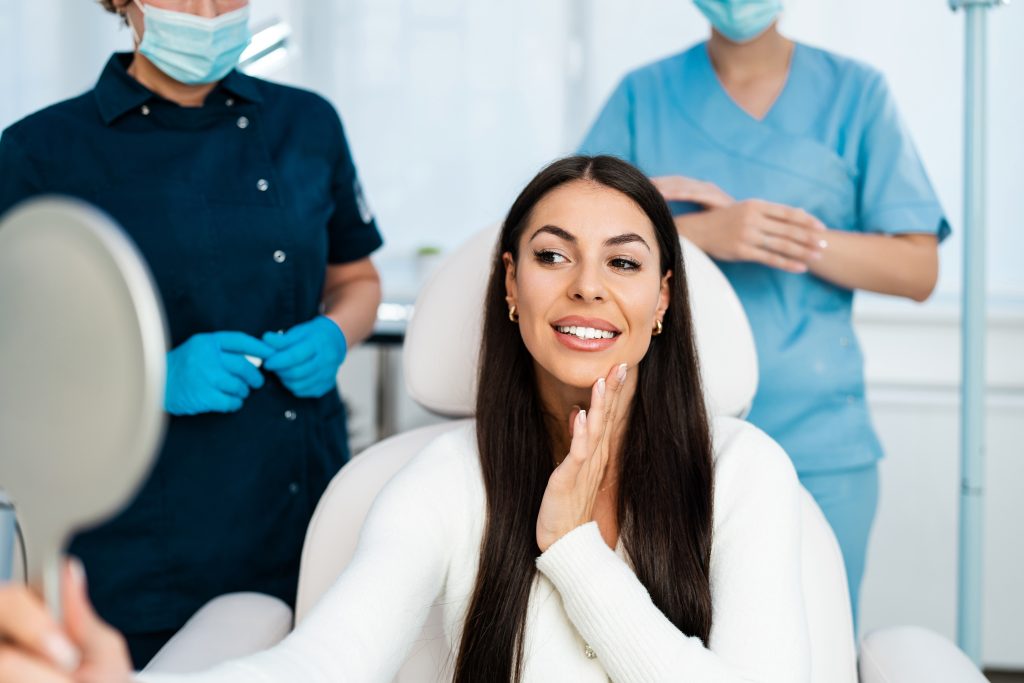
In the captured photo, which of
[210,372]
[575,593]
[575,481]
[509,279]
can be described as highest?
[509,279]

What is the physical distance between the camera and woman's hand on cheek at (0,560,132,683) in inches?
20.1

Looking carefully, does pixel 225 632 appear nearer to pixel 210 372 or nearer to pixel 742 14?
pixel 210 372

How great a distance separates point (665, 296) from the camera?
1277 millimetres

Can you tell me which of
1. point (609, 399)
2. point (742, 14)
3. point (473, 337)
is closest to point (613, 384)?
point (609, 399)

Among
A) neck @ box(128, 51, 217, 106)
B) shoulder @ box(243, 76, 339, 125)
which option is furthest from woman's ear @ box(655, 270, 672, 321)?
neck @ box(128, 51, 217, 106)

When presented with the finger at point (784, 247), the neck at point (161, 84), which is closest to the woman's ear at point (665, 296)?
the finger at point (784, 247)

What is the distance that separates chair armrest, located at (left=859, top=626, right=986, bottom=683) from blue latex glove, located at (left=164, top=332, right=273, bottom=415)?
810 millimetres

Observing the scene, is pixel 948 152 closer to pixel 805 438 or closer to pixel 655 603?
pixel 805 438

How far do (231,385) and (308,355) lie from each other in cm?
11

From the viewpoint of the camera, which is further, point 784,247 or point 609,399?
point 784,247

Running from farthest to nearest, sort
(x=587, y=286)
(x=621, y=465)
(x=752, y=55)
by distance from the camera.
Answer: (x=752, y=55)
(x=621, y=465)
(x=587, y=286)

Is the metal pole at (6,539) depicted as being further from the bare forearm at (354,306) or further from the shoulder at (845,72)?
the shoulder at (845,72)

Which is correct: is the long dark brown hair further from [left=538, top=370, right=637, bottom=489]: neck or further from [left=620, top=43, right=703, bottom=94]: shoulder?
[left=620, top=43, right=703, bottom=94]: shoulder

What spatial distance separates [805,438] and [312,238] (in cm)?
75
